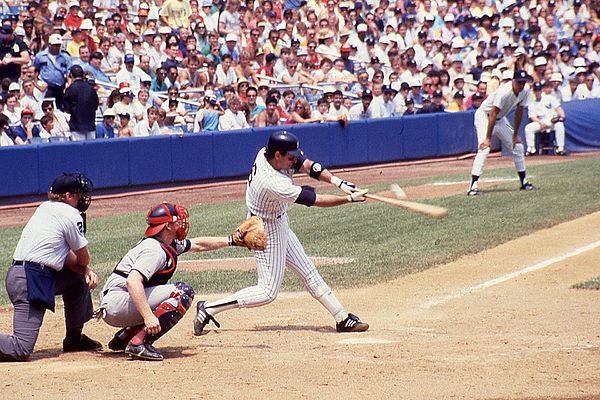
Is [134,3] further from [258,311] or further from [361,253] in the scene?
[258,311]

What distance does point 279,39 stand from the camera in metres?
22.2

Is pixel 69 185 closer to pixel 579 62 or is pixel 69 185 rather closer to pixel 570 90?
pixel 570 90

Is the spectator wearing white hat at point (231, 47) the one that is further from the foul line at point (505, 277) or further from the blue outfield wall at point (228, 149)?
the foul line at point (505, 277)

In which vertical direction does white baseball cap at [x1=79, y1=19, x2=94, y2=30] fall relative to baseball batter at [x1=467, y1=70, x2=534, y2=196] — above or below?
above

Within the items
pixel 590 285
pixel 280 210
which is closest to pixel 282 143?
pixel 280 210

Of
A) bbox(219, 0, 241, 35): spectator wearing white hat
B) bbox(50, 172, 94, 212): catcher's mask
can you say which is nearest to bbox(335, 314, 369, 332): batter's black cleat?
bbox(50, 172, 94, 212): catcher's mask

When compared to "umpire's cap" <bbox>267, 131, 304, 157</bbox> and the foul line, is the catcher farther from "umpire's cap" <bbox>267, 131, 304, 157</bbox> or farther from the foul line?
the foul line

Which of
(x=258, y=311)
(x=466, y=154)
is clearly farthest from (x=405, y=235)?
(x=466, y=154)

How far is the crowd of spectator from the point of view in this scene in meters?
17.0

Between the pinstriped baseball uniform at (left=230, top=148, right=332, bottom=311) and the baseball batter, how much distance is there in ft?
25.3

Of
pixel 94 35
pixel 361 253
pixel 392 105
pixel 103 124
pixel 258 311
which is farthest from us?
pixel 392 105

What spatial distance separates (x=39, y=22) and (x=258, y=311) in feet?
35.9

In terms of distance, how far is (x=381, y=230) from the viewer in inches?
509

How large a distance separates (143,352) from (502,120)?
9.51 metres
